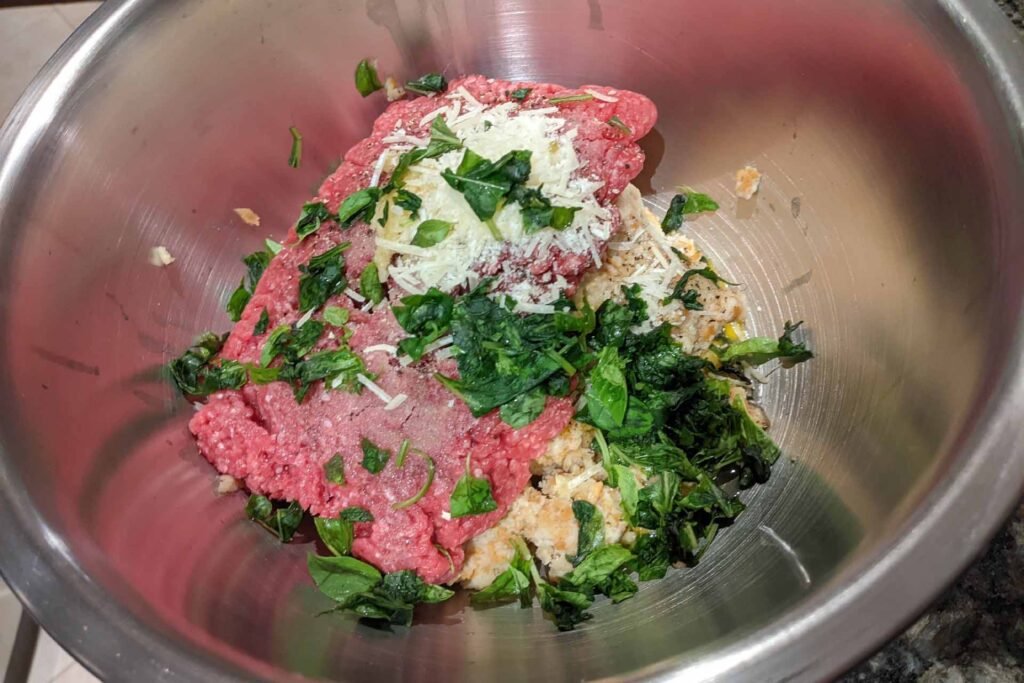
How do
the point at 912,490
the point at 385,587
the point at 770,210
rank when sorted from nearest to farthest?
the point at 912,490 < the point at 385,587 < the point at 770,210

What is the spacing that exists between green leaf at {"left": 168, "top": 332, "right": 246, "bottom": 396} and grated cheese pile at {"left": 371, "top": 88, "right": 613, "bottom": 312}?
488 mm

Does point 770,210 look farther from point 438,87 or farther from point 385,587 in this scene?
point 385,587

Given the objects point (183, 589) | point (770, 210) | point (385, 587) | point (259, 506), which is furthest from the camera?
point (770, 210)

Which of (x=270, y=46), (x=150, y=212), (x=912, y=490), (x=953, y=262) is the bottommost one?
(x=912, y=490)

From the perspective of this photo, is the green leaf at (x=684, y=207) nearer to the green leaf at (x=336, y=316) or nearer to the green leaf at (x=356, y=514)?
the green leaf at (x=336, y=316)

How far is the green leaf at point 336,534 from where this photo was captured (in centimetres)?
176

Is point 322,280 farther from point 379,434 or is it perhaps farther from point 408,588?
point 408,588

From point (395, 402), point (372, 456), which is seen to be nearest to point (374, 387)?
point (395, 402)

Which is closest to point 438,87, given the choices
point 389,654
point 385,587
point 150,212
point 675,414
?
point 150,212

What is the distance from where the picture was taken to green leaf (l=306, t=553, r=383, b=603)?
67.1 inches

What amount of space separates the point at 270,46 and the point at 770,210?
1.58 meters

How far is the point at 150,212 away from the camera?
196 centimetres

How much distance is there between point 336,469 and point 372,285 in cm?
47

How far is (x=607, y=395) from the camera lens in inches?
73.2
